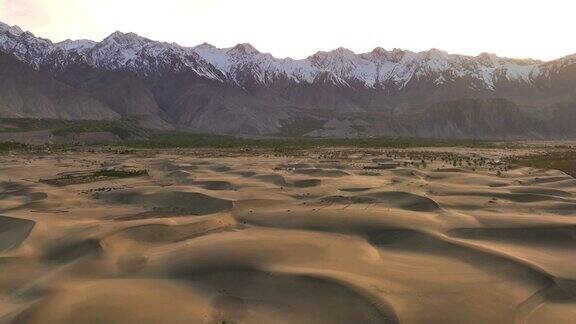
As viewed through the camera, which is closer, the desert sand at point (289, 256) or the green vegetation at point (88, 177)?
the desert sand at point (289, 256)

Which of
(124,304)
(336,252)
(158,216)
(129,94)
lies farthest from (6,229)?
(129,94)

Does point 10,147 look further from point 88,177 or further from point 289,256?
point 289,256

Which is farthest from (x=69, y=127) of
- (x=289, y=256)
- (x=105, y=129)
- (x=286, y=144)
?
Result: (x=289, y=256)

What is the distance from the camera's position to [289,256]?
10898 mm

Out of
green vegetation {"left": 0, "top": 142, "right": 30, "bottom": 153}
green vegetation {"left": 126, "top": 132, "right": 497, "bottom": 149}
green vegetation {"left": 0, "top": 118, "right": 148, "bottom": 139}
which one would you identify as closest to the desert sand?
green vegetation {"left": 0, "top": 142, "right": 30, "bottom": 153}

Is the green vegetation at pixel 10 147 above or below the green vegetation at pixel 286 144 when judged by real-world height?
above

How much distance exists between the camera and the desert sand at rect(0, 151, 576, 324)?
8.31 metres

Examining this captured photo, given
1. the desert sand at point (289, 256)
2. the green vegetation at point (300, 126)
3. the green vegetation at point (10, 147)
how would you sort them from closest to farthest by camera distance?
1. the desert sand at point (289, 256)
2. the green vegetation at point (10, 147)
3. the green vegetation at point (300, 126)

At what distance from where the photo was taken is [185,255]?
11.1 metres

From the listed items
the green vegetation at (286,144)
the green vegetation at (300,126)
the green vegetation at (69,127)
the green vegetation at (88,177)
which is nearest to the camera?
the green vegetation at (88,177)

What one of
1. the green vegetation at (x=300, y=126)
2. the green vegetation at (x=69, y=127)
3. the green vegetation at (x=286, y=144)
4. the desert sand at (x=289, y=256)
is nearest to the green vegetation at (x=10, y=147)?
the green vegetation at (x=286, y=144)

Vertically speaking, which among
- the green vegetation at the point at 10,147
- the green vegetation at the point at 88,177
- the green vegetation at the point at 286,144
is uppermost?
the green vegetation at the point at 88,177

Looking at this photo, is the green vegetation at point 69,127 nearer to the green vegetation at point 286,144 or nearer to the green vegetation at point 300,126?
the green vegetation at point 286,144

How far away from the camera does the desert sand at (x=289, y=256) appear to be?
27.3 feet
